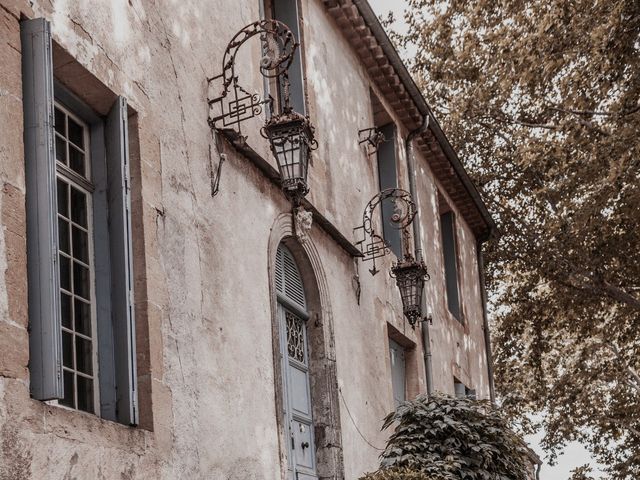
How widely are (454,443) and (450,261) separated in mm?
8055

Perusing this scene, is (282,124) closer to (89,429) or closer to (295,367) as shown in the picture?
(295,367)

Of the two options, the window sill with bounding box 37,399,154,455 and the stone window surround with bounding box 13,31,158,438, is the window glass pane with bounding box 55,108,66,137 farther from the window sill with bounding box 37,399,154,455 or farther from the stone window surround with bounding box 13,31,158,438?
the window sill with bounding box 37,399,154,455

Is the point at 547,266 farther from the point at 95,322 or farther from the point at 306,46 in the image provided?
the point at 95,322

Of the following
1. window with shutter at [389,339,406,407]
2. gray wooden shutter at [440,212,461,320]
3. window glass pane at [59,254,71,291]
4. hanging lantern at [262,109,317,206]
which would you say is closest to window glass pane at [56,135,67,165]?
window glass pane at [59,254,71,291]

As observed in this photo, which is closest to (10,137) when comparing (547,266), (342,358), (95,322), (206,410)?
(95,322)

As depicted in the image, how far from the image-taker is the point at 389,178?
13.4 metres

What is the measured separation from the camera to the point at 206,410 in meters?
6.92

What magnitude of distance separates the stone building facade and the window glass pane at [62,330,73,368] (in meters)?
0.01

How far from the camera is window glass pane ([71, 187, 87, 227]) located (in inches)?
241

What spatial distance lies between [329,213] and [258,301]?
2.42 metres

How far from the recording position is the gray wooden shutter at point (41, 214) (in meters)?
5.02

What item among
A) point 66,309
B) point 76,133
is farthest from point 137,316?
point 76,133

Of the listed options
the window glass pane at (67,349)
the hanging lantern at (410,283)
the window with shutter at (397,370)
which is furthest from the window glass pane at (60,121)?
the window with shutter at (397,370)

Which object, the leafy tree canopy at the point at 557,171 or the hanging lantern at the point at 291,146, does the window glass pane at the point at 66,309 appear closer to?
the hanging lantern at the point at 291,146
